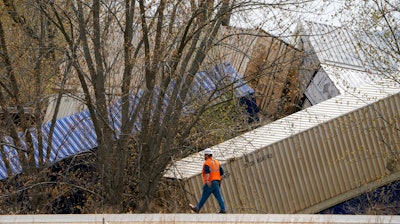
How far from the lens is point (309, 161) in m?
25.0

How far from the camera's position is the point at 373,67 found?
26.5 meters

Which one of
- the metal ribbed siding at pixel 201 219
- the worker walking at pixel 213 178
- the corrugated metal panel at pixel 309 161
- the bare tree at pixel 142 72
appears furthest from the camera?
the corrugated metal panel at pixel 309 161

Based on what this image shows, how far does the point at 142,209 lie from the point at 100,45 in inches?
189

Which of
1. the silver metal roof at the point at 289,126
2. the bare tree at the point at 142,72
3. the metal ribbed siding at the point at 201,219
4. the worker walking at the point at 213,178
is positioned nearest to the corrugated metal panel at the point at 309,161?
the silver metal roof at the point at 289,126

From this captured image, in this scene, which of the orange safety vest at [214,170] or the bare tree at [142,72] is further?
the bare tree at [142,72]

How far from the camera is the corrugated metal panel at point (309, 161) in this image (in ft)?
81.3

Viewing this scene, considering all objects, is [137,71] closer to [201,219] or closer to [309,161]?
[309,161]

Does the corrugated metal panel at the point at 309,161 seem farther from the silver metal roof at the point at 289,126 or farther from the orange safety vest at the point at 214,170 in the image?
the orange safety vest at the point at 214,170

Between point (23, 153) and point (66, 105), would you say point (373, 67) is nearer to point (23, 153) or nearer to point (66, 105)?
point (23, 153)

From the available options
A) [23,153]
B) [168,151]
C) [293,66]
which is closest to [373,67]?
[293,66]

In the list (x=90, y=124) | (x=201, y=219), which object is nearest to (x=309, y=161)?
(x=90, y=124)

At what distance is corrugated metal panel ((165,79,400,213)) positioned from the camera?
24781mm

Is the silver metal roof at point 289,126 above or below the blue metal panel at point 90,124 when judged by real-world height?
below

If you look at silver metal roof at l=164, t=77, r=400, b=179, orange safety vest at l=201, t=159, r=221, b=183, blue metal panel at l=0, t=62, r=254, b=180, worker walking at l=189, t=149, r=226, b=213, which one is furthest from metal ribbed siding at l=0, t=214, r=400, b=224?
silver metal roof at l=164, t=77, r=400, b=179
